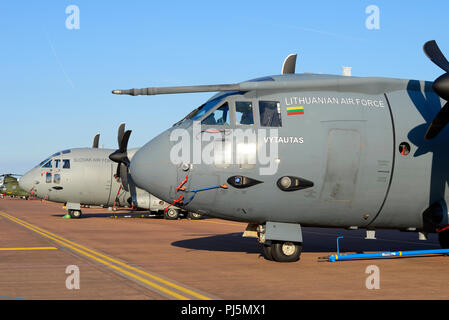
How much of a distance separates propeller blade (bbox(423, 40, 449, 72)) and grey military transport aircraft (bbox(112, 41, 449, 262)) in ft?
0.09

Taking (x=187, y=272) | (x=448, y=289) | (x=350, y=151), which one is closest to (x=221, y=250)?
(x=187, y=272)

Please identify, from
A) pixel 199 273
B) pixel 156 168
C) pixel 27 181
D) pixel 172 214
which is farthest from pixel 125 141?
pixel 199 273

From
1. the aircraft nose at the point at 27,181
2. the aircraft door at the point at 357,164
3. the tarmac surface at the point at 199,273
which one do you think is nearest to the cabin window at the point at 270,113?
the aircraft door at the point at 357,164

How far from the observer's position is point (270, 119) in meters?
13.5

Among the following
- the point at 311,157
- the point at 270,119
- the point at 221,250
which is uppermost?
the point at 270,119

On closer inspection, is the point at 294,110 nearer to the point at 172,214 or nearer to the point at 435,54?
the point at 435,54

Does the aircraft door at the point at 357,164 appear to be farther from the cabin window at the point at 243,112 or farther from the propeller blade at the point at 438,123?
the cabin window at the point at 243,112

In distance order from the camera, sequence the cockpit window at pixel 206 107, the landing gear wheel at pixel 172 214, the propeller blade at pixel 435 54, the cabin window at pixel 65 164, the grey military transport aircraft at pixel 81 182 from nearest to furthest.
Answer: the propeller blade at pixel 435 54
the cockpit window at pixel 206 107
the grey military transport aircraft at pixel 81 182
the cabin window at pixel 65 164
the landing gear wheel at pixel 172 214

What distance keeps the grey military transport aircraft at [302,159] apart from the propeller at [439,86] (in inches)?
1.4

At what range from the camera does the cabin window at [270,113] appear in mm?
13445

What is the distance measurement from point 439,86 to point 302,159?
371 centimetres

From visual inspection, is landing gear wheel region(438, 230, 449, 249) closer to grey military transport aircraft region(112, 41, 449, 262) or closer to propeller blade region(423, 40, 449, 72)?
grey military transport aircraft region(112, 41, 449, 262)
